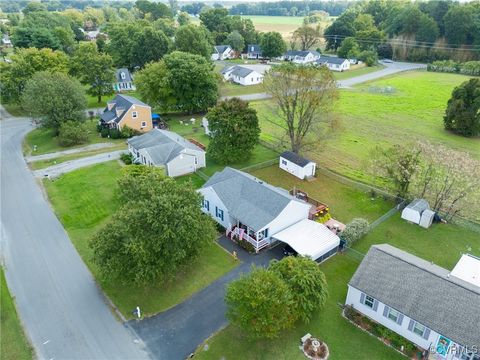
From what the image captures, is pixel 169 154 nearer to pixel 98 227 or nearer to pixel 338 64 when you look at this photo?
pixel 98 227

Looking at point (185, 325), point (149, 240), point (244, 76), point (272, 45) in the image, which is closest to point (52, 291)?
point (149, 240)

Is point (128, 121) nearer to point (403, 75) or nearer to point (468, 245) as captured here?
point (468, 245)

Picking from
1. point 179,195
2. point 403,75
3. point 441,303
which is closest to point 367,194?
point 441,303

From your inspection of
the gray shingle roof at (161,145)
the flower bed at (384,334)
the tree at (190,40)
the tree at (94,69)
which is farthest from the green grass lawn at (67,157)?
the tree at (190,40)

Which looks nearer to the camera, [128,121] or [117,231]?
[117,231]

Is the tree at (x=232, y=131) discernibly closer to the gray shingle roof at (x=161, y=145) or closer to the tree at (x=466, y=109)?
the gray shingle roof at (x=161, y=145)

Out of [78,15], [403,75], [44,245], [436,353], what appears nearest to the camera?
[436,353]
